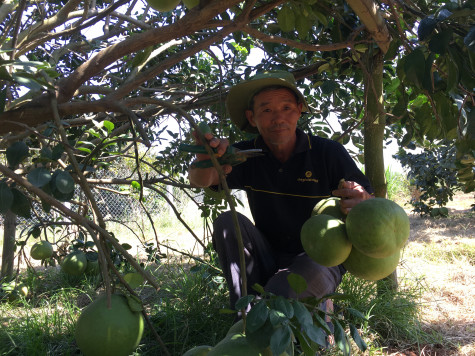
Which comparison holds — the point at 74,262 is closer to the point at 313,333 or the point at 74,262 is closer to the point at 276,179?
the point at 276,179

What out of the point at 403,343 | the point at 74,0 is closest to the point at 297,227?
the point at 403,343

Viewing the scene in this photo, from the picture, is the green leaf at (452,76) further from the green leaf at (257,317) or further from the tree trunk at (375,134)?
the tree trunk at (375,134)

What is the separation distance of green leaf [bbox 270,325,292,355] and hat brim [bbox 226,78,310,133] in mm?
1395

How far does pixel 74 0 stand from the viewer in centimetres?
190

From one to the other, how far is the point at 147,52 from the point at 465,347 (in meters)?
2.27

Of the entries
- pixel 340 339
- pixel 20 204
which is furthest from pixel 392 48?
pixel 20 204

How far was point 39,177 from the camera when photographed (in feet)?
3.54

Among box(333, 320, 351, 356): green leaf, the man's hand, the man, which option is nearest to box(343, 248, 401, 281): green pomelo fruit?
the man's hand

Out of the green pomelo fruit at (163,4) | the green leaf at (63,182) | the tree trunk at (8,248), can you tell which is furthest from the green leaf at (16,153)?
the tree trunk at (8,248)

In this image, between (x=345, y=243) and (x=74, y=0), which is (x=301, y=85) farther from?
(x=345, y=243)

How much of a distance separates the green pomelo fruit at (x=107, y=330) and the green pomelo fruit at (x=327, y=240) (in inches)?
20.4

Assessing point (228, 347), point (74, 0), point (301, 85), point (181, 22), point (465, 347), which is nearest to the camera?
point (228, 347)

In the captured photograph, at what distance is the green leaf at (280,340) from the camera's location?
77cm

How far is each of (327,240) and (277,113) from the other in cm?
106
